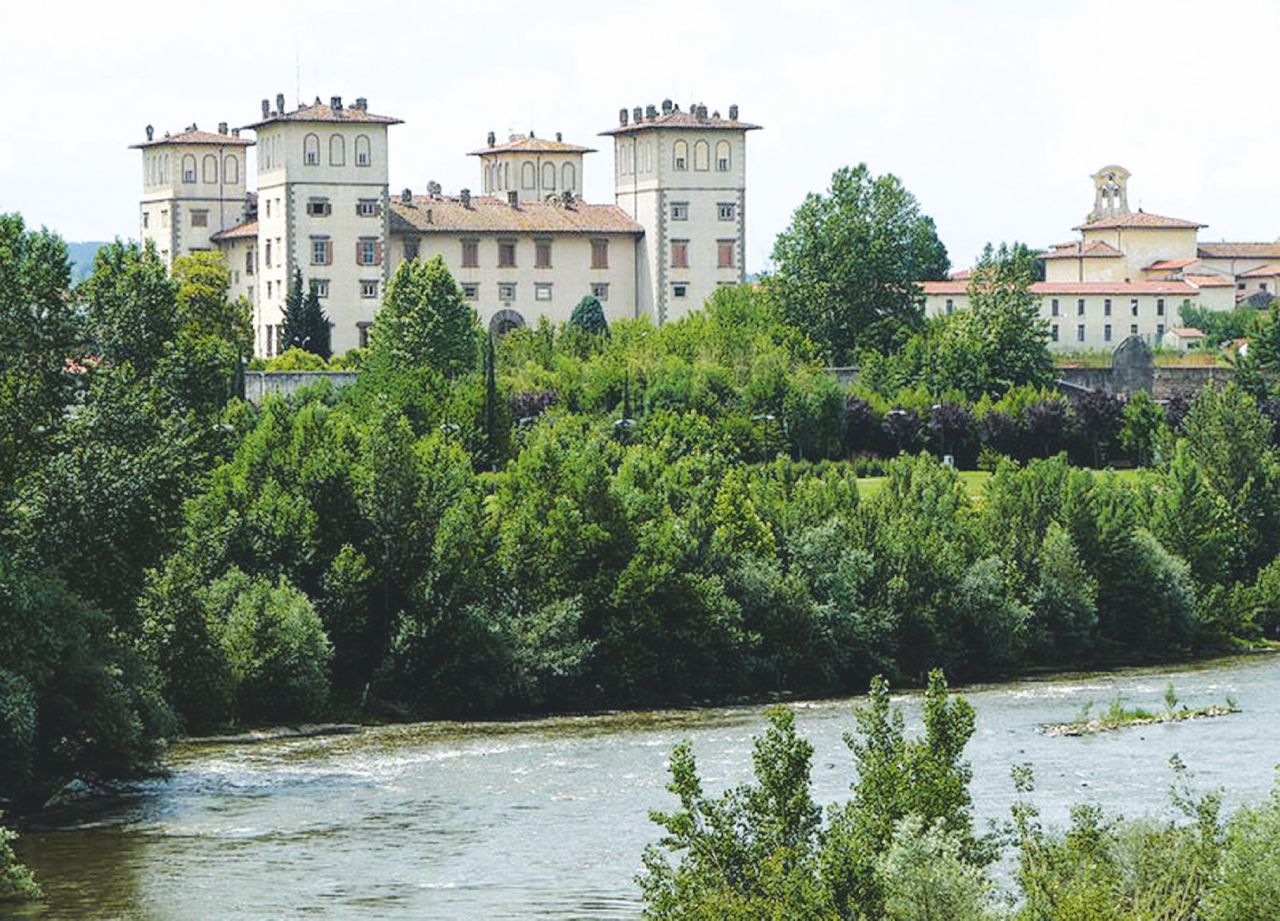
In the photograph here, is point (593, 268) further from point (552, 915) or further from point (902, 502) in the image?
point (552, 915)

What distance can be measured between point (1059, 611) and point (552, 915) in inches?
1277

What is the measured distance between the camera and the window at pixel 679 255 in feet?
397

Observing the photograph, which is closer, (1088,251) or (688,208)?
(688,208)

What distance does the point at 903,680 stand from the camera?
6291 cm

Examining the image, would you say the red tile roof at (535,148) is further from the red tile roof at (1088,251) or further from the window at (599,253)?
the red tile roof at (1088,251)

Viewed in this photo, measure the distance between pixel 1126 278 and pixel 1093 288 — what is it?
13476mm

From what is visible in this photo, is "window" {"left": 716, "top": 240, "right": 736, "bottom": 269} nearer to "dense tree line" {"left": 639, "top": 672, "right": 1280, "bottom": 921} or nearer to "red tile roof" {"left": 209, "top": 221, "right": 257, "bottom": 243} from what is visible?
"red tile roof" {"left": 209, "top": 221, "right": 257, "bottom": 243}

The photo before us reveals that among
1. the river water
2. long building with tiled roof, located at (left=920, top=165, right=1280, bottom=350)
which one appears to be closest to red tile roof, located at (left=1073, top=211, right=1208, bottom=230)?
long building with tiled roof, located at (left=920, top=165, right=1280, bottom=350)

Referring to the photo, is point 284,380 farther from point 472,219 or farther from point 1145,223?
point 1145,223

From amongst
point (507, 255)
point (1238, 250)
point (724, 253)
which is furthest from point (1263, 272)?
point (507, 255)

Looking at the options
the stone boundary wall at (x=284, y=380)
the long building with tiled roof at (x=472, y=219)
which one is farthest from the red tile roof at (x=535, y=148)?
the stone boundary wall at (x=284, y=380)

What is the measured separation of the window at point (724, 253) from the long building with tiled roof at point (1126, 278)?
1212 centimetres

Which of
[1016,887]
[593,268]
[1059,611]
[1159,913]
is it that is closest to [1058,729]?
[1059,611]

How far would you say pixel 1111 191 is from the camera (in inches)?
6969
